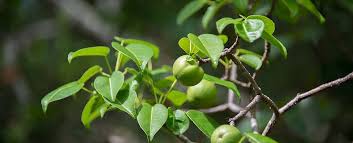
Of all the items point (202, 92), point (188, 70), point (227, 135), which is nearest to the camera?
point (227, 135)

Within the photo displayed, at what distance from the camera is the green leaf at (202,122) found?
1.30 m

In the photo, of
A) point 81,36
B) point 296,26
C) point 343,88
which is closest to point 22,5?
point 81,36

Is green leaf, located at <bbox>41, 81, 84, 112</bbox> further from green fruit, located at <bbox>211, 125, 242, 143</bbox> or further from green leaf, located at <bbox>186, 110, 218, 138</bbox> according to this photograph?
green fruit, located at <bbox>211, 125, 242, 143</bbox>

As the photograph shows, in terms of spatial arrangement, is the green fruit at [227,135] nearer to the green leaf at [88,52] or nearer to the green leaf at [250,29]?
the green leaf at [250,29]

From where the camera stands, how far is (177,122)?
139 centimetres

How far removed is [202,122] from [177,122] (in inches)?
3.5

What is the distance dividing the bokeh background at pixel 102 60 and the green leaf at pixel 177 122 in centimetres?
111

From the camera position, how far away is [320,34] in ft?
8.09

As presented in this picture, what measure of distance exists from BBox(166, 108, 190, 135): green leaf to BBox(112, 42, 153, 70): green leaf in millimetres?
136

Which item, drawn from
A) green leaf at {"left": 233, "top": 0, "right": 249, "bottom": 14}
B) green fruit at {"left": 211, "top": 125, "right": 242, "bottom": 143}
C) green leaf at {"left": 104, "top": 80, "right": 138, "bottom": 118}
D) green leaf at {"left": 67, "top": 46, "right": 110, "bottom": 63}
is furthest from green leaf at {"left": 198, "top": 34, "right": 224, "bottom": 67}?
green leaf at {"left": 233, "top": 0, "right": 249, "bottom": 14}

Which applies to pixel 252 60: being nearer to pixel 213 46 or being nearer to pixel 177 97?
pixel 177 97

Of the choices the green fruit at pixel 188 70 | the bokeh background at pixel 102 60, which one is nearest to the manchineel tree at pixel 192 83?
the green fruit at pixel 188 70

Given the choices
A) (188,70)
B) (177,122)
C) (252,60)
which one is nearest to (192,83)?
(188,70)

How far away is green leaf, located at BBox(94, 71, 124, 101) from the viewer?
133cm
